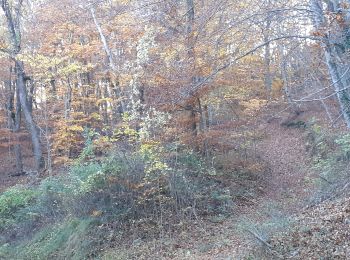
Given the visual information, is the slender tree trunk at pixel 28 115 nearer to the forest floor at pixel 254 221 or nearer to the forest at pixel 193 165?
the forest floor at pixel 254 221

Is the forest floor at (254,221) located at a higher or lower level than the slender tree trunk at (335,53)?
lower

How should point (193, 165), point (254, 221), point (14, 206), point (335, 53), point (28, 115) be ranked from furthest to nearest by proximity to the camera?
point (28, 115), point (14, 206), point (193, 165), point (254, 221), point (335, 53)

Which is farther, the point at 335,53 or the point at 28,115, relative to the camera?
the point at 28,115

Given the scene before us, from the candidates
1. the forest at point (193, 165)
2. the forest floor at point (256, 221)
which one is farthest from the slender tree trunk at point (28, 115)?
the forest floor at point (256, 221)

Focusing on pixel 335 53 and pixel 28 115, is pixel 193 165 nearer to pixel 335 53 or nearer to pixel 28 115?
pixel 335 53

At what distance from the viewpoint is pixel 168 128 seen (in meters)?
12.4

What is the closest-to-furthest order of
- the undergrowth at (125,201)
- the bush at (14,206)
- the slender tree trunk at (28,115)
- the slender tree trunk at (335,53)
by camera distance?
the slender tree trunk at (335,53)
the undergrowth at (125,201)
the bush at (14,206)
the slender tree trunk at (28,115)

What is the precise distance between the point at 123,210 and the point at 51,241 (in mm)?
2405

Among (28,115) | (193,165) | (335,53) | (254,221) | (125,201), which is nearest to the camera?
(335,53)

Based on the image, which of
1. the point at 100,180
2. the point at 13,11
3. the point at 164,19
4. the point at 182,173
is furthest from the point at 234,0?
the point at 13,11

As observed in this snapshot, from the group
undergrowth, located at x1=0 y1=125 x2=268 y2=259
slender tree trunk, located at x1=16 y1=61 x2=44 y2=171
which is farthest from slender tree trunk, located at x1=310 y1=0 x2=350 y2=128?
slender tree trunk, located at x1=16 y1=61 x2=44 y2=171

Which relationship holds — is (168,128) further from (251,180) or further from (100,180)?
(251,180)

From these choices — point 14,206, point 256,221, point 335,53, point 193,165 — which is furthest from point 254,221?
point 14,206

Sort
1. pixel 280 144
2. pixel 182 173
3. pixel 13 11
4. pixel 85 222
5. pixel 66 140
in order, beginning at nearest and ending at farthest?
pixel 85 222 → pixel 182 173 → pixel 66 140 → pixel 280 144 → pixel 13 11
